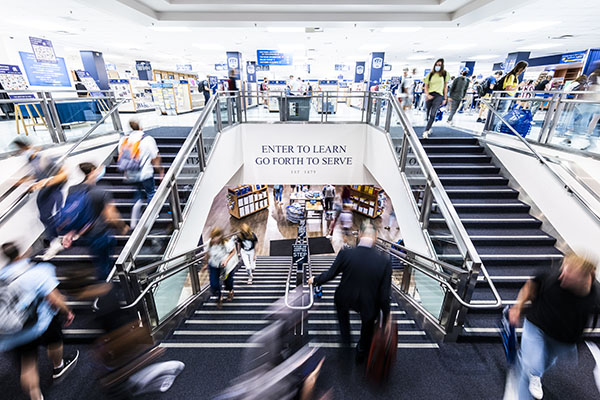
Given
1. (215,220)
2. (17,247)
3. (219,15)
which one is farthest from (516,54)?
(17,247)

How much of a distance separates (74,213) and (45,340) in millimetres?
1210

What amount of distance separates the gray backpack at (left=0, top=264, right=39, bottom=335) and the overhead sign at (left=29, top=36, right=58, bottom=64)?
10.3 metres

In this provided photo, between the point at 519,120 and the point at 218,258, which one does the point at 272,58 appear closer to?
the point at 519,120

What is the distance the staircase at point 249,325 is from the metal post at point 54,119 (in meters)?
3.80

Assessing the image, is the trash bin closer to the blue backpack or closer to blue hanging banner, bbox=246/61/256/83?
the blue backpack

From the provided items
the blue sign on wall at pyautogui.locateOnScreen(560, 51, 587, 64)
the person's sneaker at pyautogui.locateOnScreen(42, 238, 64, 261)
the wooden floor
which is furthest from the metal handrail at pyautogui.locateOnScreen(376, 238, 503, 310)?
the blue sign on wall at pyautogui.locateOnScreen(560, 51, 587, 64)

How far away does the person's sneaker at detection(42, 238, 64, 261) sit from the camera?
131 inches

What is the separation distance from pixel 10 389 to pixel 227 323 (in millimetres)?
1888

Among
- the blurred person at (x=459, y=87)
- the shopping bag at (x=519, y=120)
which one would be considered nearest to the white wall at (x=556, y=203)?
the shopping bag at (x=519, y=120)

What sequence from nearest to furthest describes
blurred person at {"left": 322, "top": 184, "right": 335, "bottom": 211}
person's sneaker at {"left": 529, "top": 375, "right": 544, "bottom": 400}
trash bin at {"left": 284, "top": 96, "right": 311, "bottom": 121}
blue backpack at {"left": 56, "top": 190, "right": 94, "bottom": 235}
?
person's sneaker at {"left": 529, "top": 375, "right": 544, "bottom": 400}
blue backpack at {"left": 56, "top": 190, "right": 94, "bottom": 235}
trash bin at {"left": 284, "top": 96, "right": 311, "bottom": 121}
blurred person at {"left": 322, "top": 184, "right": 335, "bottom": 211}

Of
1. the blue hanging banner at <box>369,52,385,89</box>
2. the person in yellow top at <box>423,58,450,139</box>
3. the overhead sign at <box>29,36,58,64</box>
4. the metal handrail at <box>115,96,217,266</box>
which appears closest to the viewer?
the metal handrail at <box>115,96,217,266</box>

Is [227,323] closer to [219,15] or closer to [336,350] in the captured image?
[336,350]

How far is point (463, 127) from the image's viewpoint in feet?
24.0

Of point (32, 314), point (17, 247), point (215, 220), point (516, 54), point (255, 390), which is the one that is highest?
point (516, 54)
